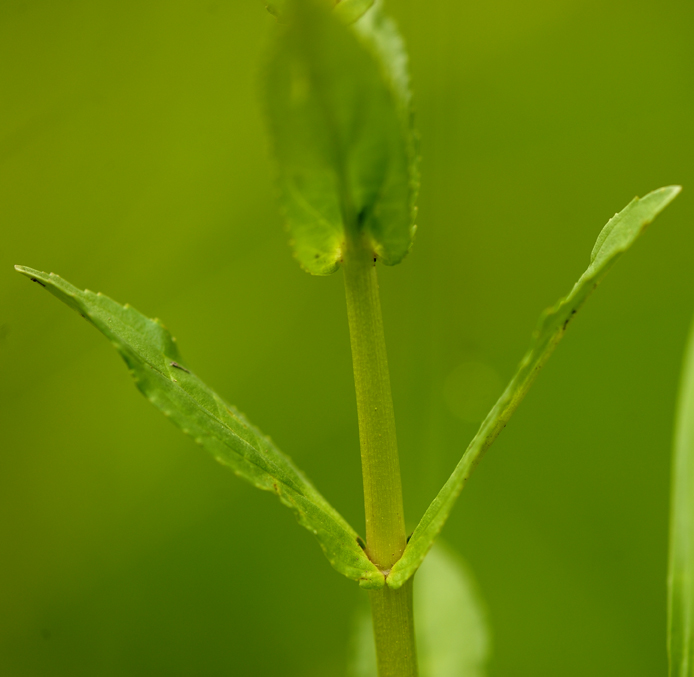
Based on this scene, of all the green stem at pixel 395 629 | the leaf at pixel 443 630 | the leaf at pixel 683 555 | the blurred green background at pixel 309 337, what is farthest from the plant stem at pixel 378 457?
the blurred green background at pixel 309 337

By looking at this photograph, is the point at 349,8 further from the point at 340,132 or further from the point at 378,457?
the point at 378,457

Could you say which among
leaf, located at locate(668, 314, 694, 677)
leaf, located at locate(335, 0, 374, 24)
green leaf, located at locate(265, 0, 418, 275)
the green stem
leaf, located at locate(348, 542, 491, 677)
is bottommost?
leaf, located at locate(348, 542, 491, 677)

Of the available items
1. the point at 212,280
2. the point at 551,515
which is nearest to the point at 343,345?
the point at 212,280

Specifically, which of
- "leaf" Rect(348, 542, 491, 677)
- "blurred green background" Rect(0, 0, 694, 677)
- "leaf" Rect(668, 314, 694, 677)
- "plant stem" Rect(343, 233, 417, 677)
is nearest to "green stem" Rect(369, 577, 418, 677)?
"plant stem" Rect(343, 233, 417, 677)

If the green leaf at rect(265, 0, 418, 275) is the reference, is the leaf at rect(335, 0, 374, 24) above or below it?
above

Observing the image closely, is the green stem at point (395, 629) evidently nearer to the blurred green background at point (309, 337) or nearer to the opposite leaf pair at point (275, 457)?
the opposite leaf pair at point (275, 457)

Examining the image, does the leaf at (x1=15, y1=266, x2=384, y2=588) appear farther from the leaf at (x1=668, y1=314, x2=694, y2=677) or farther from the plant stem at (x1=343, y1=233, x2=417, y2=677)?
the leaf at (x1=668, y1=314, x2=694, y2=677)
